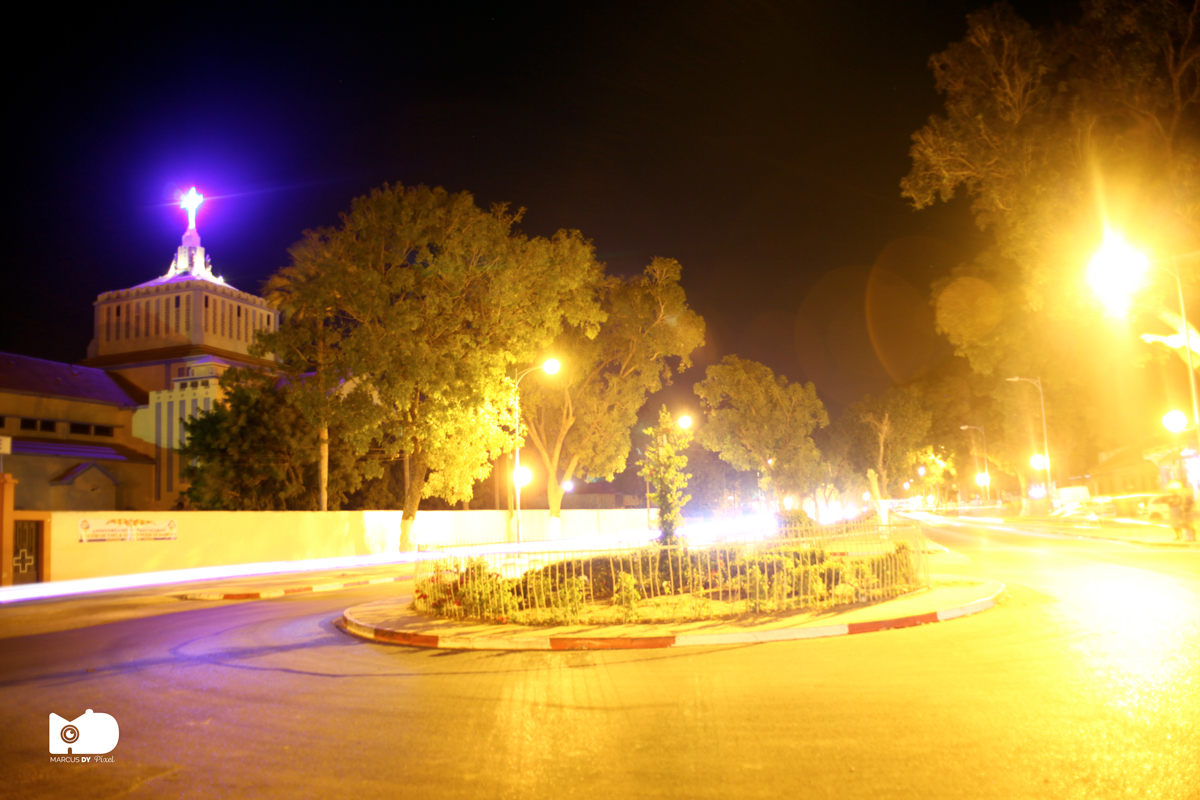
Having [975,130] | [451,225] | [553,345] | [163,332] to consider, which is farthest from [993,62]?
[163,332]

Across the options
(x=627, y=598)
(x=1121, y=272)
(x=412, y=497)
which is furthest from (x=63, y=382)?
(x=1121, y=272)

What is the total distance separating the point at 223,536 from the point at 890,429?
5249 centimetres

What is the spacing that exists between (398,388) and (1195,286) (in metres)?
30.1

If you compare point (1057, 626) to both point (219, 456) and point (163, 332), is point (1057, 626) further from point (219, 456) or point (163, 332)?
point (163, 332)

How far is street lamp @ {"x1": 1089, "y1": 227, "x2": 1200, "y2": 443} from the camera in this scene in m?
28.2

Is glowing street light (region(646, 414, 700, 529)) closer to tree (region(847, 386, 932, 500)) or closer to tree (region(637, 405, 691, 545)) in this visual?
tree (region(637, 405, 691, 545))

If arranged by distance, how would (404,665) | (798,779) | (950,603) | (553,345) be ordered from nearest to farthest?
(798,779), (404,665), (950,603), (553,345)

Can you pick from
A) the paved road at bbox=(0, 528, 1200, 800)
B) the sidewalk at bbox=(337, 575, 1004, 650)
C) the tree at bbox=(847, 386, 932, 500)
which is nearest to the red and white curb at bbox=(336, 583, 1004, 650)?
the sidewalk at bbox=(337, 575, 1004, 650)

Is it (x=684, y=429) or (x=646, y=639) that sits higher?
(x=684, y=429)

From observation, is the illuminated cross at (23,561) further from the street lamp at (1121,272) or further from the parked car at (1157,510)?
the parked car at (1157,510)

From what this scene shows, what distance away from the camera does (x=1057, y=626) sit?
11211 millimetres

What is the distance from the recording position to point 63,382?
5419 centimetres

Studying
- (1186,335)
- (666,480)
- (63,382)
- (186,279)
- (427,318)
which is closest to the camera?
(666,480)

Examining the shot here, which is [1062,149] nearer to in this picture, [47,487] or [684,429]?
[684,429]
